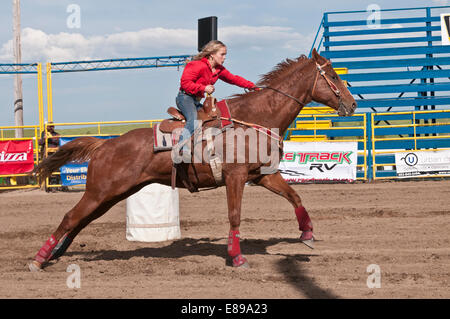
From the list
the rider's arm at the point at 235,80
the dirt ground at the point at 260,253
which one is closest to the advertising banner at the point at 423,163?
the dirt ground at the point at 260,253

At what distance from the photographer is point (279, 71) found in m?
6.27

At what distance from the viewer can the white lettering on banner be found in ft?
49.7

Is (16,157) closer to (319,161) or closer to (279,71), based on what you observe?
(319,161)

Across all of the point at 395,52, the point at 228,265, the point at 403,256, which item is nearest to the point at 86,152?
the point at 228,265

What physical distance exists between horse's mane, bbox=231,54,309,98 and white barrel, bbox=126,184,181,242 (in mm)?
2178

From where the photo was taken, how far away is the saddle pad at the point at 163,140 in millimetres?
5859

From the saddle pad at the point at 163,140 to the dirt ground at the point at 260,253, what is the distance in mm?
1320

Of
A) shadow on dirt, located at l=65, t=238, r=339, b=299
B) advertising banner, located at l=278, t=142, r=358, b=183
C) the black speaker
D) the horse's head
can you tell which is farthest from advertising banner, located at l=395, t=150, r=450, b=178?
the horse's head

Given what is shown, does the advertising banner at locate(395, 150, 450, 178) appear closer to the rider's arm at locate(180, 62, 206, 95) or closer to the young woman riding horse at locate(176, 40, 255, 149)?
the young woman riding horse at locate(176, 40, 255, 149)

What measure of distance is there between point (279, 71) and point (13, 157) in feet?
37.1

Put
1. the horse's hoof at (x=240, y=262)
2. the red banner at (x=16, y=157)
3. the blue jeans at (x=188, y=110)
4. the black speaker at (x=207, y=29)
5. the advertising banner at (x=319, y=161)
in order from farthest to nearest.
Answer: the red banner at (x=16, y=157)
the advertising banner at (x=319, y=161)
the black speaker at (x=207, y=29)
the blue jeans at (x=188, y=110)
the horse's hoof at (x=240, y=262)

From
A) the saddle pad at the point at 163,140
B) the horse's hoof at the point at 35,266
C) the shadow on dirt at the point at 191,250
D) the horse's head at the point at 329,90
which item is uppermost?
the horse's head at the point at 329,90

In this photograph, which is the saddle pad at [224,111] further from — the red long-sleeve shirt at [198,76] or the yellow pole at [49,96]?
the yellow pole at [49,96]
